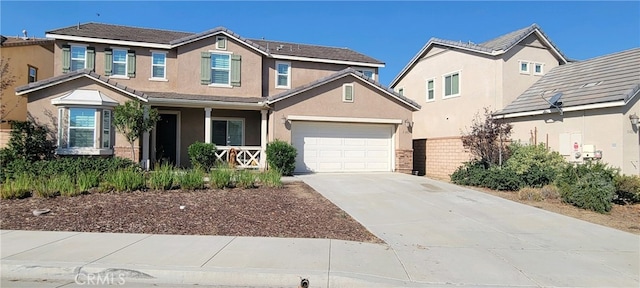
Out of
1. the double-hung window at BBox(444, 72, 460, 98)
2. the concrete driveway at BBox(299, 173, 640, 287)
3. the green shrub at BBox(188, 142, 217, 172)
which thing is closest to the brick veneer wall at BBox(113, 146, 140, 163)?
the green shrub at BBox(188, 142, 217, 172)

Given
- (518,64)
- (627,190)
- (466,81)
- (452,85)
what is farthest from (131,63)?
(627,190)

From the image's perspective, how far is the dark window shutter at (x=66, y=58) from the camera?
17156 mm

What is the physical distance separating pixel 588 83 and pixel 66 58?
22.3 m

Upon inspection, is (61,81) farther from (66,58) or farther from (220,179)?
(220,179)

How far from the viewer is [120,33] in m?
18.5

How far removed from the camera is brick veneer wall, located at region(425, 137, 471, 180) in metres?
17.1

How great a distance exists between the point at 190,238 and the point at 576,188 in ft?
34.9

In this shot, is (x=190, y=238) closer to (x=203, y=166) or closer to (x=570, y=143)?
(x=203, y=166)

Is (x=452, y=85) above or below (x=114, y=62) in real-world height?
below

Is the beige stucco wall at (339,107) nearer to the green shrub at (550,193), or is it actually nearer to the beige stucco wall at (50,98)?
the beige stucco wall at (50,98)

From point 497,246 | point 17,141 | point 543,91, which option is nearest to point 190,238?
point 497,246

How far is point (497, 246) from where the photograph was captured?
7203 millimetres

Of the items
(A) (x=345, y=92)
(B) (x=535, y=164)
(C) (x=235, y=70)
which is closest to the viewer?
(B) (x=535, y=164)
